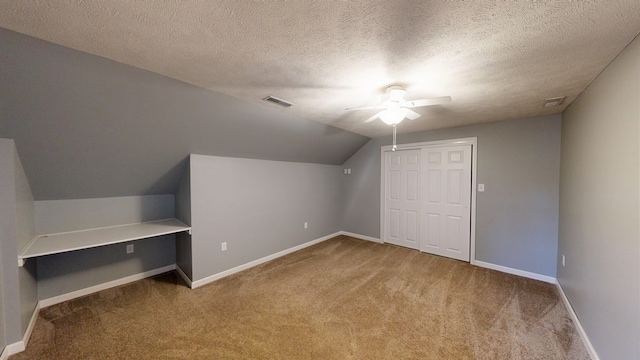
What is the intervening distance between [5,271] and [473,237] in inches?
209

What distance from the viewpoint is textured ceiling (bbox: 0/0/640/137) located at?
3.70 feet

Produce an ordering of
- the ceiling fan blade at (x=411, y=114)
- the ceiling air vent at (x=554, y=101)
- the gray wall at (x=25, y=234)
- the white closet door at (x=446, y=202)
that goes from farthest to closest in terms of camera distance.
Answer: the white closet door at (x=446, y=202) → the ceiling air vent at (x=554, y=101) → the ceiling fan blade at (x=411, y=114) → the gray wall at (x=25, y=234)

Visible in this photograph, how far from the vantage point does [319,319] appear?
225 cm

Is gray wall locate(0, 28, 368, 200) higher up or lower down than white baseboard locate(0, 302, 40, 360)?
higher up

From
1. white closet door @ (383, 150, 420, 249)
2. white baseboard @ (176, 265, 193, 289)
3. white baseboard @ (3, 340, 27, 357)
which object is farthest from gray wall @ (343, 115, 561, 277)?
white baseboard @ (3, 340, 27, 357)

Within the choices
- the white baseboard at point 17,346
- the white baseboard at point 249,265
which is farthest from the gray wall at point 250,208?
the white baseboard at point 17,346

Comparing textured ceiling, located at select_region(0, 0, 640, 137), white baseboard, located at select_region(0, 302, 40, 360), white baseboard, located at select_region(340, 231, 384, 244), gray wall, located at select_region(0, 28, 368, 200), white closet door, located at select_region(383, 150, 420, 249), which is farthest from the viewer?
white baseboard, located at select_region(340, 231, 384, 244)

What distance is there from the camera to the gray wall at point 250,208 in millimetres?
2936

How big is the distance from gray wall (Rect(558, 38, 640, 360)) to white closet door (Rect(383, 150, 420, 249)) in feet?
6.67

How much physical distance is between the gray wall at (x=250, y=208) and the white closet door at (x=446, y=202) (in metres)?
1.96

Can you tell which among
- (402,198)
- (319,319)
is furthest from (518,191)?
(319,319)

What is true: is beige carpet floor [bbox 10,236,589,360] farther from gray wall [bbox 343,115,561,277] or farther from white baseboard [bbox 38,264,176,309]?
gray wall [bbox 343,115,561,277]

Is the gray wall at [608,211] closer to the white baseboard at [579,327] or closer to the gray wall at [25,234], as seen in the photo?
the white baseboard at [579,327]

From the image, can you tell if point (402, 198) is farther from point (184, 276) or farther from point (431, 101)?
point (184, 276)
